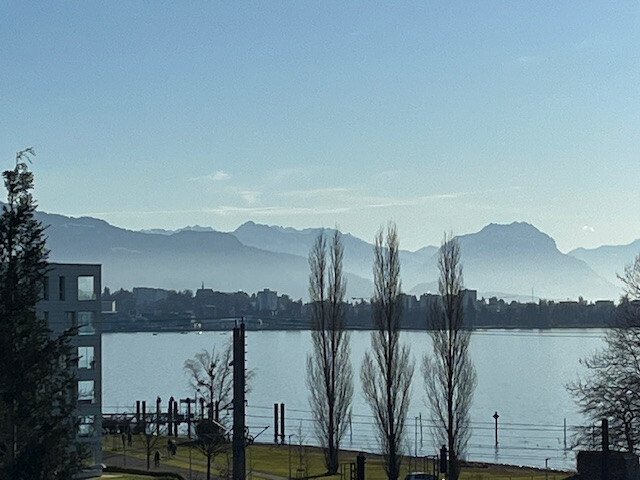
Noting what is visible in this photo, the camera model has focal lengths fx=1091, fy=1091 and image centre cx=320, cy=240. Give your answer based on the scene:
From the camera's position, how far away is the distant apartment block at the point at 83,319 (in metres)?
46.8

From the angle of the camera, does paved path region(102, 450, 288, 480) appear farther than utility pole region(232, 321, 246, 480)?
Yes

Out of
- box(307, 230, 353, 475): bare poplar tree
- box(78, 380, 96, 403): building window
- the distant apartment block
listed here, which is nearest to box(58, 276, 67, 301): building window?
the distant apartment block

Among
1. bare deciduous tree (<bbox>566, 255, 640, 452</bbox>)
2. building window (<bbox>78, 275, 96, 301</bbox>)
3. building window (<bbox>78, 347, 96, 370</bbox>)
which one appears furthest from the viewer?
building window (<bbox>78, 275, 96, 301</bbox>)

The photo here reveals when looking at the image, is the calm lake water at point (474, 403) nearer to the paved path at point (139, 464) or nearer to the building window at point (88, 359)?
the paved path at point (139, 464)

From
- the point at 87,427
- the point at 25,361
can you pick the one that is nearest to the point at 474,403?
the point at 87,427

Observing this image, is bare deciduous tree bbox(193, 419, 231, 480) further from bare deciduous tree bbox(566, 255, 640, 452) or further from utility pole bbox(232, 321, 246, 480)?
utility pole bbox(232, 321, 246, 480)

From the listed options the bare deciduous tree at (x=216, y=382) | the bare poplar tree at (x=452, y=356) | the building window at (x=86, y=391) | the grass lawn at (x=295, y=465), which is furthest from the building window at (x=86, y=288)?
the bare poplar tree at (x=452, y=356)

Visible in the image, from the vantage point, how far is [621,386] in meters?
37.3

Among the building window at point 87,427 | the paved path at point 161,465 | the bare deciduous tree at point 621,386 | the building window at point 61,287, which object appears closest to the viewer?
the bare deciduous tree at point 621,386

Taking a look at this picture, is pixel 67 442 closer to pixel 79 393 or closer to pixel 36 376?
pixel 36 376

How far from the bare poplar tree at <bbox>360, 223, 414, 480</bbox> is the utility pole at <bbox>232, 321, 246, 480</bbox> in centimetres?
2021

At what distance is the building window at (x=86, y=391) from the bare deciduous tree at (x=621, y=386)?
20740mm

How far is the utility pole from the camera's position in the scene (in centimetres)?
2491

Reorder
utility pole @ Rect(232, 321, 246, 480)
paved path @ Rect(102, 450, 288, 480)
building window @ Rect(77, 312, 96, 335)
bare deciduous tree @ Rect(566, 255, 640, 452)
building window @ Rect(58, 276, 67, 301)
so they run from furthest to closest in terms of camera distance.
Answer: building window @ Rect(77, 312, 96, 335) → building window @ Rect(58, 276, 67, 301) → paved path @ Rect(102, 450, 288, 480) → bare deciduous tree @ Rect(566, 255, 640, 452) → utility pole @ Rect(232, 321, 246, 480)
